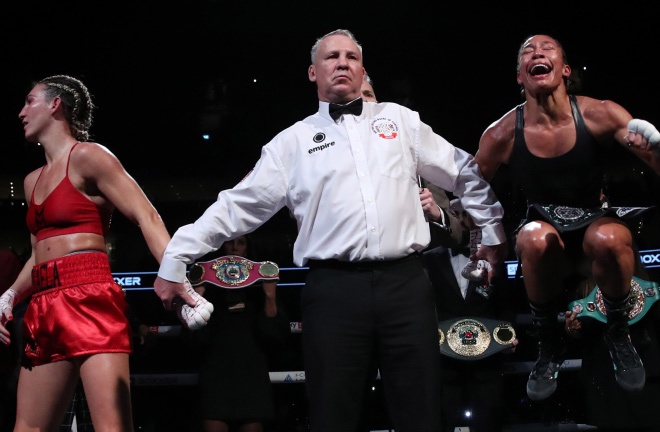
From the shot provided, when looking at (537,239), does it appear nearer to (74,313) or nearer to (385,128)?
(385,128)

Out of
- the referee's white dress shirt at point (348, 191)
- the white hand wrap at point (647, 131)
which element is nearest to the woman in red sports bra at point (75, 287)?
the referee's white dress shirt at point (348, 191)

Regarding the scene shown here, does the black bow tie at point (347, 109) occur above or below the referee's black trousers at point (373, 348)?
above

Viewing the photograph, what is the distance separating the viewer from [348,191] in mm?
2197

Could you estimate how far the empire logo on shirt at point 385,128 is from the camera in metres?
2.28

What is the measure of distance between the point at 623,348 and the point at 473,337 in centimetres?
74

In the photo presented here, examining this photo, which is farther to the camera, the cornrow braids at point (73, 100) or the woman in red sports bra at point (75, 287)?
the cornrow braids at point (73, 100)

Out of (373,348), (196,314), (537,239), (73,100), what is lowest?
(373,348)

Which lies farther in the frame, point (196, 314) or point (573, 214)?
point (573, 214)

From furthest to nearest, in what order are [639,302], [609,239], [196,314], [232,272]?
1. [232,272]
2. [639,302]
3. [609,239]
4. [196,314]

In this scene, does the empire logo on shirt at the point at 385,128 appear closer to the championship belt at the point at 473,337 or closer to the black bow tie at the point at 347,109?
the black bow tie at the point at 347,109

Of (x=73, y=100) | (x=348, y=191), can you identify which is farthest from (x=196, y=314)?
(x=73, y=100)

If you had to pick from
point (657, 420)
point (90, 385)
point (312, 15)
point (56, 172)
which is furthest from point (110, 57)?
point (657, 420)

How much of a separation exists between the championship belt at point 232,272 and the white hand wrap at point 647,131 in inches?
68.6

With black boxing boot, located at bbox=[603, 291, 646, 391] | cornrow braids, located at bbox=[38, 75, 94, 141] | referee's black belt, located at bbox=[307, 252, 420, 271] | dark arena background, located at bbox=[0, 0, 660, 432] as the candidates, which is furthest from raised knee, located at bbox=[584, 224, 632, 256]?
dark arena background, located at bbox=[0, 0, 660, 432]
